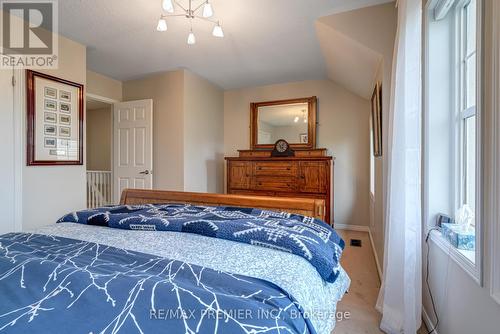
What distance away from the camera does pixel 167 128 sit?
3883 mm

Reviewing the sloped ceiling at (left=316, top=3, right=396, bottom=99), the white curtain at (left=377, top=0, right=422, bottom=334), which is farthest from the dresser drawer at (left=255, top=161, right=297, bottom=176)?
the white curtain at (left=377, top=0, right=422, bottom=334)

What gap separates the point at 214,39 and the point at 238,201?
2060 mm

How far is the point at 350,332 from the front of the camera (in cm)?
161

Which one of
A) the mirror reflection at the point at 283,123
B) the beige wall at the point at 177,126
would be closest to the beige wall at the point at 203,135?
the beige wall at the point at 177,126

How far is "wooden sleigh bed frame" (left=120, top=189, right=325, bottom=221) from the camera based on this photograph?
5.47ft

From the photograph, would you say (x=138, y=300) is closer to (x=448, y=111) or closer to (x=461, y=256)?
(x=461, y=256)

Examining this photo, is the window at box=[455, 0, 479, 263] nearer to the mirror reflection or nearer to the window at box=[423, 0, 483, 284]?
the window at box=[423, 0, 483, 284]

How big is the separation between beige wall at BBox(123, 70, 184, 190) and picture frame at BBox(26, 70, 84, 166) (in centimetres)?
113

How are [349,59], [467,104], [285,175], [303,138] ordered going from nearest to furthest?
[467,104] → [349,59] → [285,175] → [303,138]

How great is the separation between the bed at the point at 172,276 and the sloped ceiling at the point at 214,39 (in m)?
1.97

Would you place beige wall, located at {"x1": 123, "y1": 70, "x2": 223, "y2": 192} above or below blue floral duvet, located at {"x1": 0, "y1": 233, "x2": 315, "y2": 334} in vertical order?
above

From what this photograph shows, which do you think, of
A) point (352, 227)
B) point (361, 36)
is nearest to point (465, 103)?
point (361, 36)

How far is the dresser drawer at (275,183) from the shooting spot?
373cm

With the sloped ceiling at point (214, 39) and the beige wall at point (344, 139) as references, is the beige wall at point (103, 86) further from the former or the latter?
the beige wall at point (344, 139)
